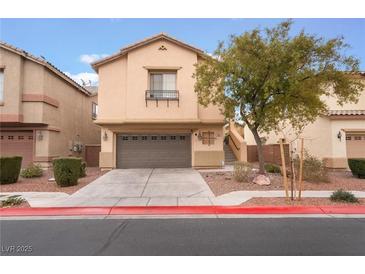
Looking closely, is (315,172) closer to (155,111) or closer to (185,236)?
(185,236)

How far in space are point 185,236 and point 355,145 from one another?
51.3 ft

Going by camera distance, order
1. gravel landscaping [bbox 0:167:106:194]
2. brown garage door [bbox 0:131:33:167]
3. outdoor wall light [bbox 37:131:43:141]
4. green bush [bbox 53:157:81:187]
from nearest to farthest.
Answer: gravel landscaping [bbox 0:167:106:194] → green bush [bbox 53:157:81:187] → outdoor wall light [bbox 37:131:43:141] → brown garage door [bbox 0:131:33:167]

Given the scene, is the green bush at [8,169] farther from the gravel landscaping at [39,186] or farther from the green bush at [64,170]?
the green bush at [64,170]

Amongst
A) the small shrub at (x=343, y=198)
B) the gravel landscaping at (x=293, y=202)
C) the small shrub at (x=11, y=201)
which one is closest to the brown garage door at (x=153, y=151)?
the small shrub at (x=11, y=201)

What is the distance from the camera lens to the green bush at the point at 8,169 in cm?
1170

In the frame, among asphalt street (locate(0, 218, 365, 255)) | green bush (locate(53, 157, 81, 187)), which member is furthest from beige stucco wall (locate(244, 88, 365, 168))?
green bush (locate(53, 157, 81, 187))

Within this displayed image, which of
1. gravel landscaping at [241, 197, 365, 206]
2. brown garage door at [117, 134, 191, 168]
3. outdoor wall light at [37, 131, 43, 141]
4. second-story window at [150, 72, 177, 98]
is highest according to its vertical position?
second-story window at [150, 72, 177, 98]

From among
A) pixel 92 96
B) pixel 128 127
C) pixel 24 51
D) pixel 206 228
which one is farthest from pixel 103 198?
pixel 92 96

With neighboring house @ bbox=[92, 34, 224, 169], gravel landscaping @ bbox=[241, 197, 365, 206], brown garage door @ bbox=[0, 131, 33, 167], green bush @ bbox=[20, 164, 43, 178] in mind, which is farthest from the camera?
brown garage door @ bbox=[0, 131, 33, 167]

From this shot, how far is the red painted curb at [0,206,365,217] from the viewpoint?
7582 mm

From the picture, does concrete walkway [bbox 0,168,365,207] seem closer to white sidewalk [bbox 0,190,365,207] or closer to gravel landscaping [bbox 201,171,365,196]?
white sidewalk [bbox 0,190,365,207]

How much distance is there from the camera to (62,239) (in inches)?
217

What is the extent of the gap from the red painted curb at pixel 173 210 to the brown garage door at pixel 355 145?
9.95m

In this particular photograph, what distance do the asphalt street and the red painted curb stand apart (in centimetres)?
67
